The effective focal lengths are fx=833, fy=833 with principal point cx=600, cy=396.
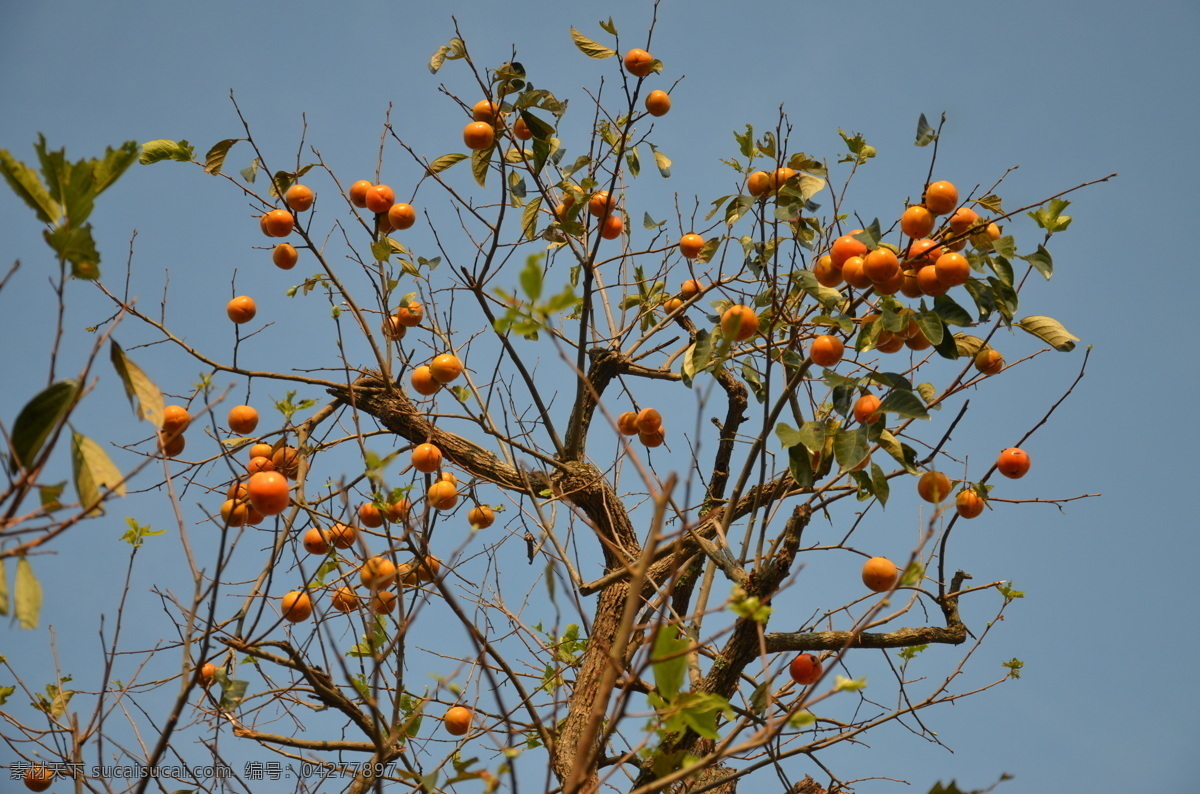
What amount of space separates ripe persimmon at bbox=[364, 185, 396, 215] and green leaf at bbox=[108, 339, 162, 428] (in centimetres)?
164

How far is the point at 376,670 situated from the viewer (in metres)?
1.22

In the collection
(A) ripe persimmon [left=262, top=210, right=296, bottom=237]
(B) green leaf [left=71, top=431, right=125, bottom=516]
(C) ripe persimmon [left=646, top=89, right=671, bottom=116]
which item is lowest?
(B) green leaf [left=71, top=431, right=125, bottom=516]

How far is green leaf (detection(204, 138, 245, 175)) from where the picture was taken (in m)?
2.62

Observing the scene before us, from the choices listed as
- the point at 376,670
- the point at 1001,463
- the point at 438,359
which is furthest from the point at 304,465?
the point at 1001,463

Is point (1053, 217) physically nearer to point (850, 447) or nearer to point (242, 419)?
point (850, 447)

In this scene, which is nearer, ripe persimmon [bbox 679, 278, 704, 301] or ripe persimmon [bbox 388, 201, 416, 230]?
ripe persimmon [bbox 388, 201, 416, 230]

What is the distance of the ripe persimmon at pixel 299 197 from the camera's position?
275 centimetres

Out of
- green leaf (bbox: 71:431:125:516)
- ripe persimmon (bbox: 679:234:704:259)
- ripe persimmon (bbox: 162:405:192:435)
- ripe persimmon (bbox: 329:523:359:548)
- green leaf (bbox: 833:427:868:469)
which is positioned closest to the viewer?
green leaf (bbox: 71:431:125:516)

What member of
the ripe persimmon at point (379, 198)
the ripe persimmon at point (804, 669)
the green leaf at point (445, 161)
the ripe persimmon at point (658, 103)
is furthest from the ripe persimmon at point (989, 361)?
the ripe persimmon at point (379, 198)

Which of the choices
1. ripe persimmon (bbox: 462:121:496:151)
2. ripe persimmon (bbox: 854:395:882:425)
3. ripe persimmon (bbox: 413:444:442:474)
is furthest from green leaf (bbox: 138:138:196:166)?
ripe persimmon (bbox: 854:395:882:425)

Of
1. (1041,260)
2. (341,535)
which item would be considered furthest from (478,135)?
(1041,260)

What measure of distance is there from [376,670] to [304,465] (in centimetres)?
145

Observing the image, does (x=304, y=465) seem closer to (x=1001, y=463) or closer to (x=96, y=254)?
(x=96, y=254)

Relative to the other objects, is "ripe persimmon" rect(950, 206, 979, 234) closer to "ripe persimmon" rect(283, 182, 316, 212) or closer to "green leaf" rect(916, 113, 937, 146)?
"green leaf" rect(916, 113, 937, 146)
